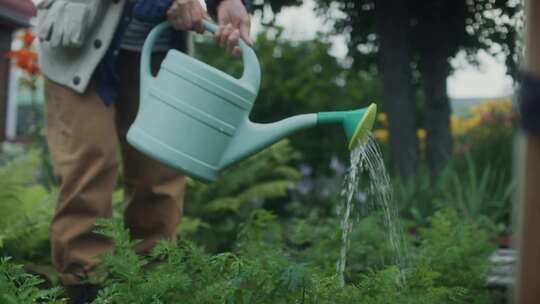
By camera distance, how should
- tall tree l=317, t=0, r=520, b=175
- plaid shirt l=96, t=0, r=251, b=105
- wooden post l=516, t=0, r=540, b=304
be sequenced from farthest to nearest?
1. tall tree l=317, t=0, r=520, b=175
2. plaid shirt l=96, t=0, r=251, b=105
3. wooden post l=516, t=0, r=540, b=304

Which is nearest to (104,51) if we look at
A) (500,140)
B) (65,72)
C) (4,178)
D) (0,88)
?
(65,72)

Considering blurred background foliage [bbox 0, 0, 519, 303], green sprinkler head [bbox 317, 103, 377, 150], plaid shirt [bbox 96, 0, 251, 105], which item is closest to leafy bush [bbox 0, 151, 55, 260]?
blurred background foliage [bbox 0, 0, 519, 303]

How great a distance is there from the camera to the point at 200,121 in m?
1.84

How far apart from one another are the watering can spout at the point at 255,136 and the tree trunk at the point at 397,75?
296 centimetres

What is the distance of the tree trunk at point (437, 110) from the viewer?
4934 millimetres

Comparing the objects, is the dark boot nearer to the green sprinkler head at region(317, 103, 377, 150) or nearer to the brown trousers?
the brown trousers

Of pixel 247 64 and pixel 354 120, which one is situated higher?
pixel 247 64

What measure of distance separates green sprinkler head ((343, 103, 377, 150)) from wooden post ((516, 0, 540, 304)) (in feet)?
2.51

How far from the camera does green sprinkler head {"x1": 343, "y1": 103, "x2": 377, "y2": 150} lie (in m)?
1.77

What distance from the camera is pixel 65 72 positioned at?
89.3 inches

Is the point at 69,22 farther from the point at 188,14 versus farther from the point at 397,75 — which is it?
the point at 397,75

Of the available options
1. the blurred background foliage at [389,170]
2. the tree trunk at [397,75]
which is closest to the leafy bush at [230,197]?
the blurred background foliage at [389,170]

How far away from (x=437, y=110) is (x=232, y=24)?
3057mm

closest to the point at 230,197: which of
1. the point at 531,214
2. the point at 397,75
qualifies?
the point at 397,75
